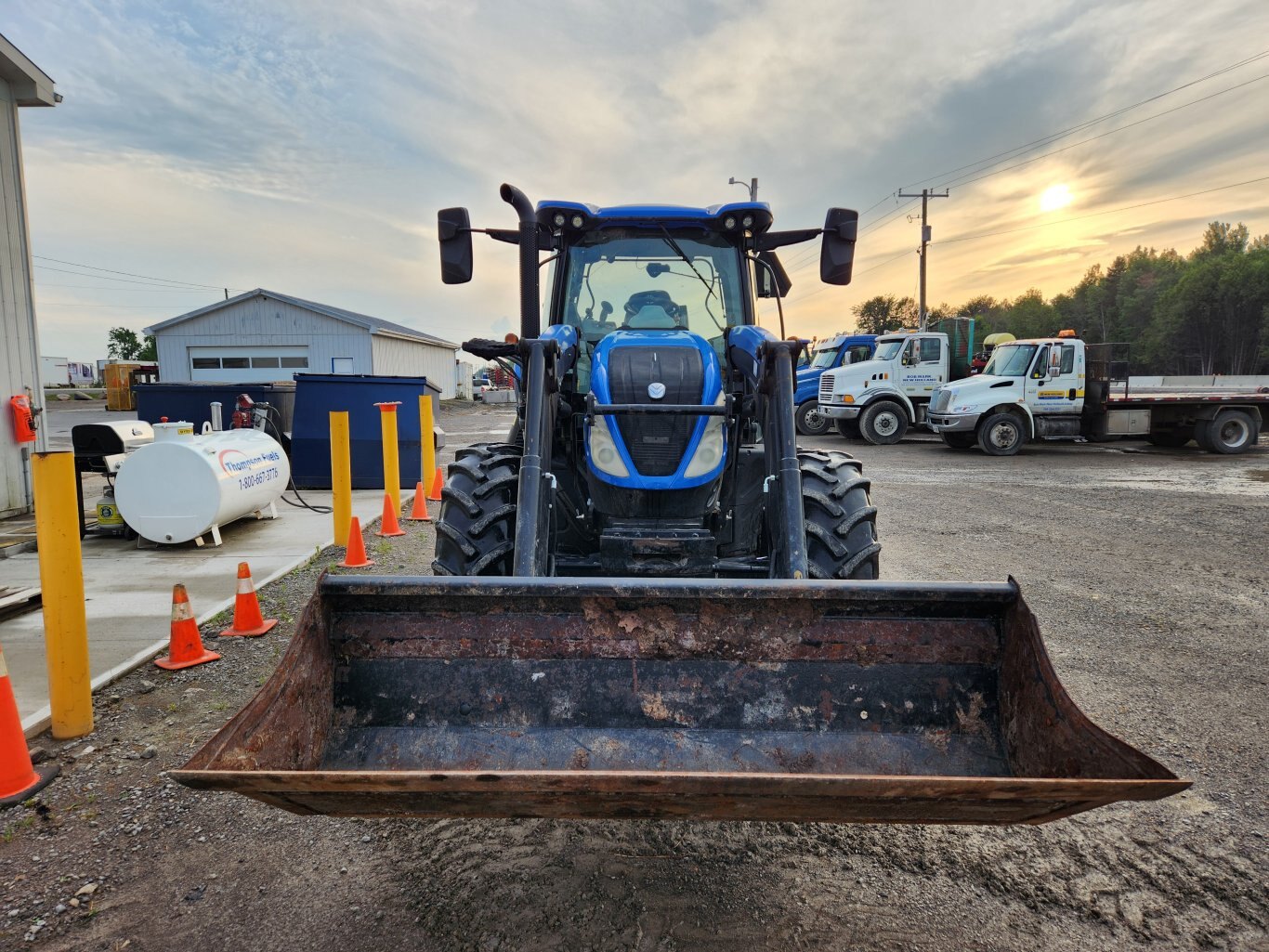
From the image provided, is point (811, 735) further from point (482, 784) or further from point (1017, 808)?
point (482, 784)

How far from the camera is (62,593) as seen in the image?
11.0ft

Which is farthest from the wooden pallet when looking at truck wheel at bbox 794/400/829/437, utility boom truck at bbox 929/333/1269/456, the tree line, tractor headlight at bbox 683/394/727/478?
the tree line

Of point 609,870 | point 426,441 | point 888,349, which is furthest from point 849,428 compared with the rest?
point 609,870

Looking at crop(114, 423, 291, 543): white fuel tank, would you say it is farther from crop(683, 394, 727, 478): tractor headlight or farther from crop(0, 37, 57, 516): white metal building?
crop(683, 394, 727, 478): tractor headlight

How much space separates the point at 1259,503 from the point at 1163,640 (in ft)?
23.7

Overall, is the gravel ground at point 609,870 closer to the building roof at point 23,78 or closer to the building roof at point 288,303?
the building roof at point 23,78

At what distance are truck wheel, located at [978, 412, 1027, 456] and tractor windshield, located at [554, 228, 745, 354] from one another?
1387cm

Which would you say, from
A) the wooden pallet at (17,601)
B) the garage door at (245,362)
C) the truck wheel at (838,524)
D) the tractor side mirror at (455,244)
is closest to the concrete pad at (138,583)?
the wooden pallet at (17,601)

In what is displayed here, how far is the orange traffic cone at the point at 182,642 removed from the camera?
421 cm

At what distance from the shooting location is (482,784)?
1711 millimetres

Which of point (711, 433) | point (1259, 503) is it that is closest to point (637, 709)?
point (711, 433)

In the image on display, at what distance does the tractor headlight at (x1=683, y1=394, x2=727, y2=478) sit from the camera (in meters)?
3.54

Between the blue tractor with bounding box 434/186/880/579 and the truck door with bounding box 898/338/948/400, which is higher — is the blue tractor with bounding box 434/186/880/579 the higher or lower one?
the lower one

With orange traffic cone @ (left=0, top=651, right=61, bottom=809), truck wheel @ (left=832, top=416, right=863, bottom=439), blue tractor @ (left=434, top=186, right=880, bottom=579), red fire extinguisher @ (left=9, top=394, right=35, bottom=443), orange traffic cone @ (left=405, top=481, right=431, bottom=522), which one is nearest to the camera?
orange traffic cone @ (left=0, top=651, right=61, bottom=809)
